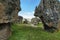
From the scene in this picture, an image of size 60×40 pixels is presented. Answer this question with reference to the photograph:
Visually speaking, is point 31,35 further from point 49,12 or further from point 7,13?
point 49,12

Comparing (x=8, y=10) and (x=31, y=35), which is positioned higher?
(x=8, y=10)

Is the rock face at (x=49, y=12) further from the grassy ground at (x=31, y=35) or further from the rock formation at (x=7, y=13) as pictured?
the rock formation at (x=7, y=13)

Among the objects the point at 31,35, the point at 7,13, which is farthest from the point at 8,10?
the point at 31,35

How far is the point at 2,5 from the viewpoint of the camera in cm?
1889

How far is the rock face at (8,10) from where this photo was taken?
18864 mm

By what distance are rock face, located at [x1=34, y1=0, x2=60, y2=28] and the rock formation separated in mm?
3962

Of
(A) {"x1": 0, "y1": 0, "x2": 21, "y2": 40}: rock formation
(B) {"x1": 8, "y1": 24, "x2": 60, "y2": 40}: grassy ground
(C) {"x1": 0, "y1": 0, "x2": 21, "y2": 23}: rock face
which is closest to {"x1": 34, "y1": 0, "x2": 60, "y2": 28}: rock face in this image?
(B) {"x1": 8, "y1": 24, "x2": 60, "y2": 40}: grassy ground

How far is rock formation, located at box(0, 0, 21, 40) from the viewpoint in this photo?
18906mm

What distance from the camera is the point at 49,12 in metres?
23.7

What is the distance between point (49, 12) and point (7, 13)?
19.9 feet

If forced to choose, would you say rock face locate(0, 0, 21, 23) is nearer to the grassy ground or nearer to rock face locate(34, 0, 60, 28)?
the grassy ground

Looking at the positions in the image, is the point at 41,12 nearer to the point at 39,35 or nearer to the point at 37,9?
the point at 37,9

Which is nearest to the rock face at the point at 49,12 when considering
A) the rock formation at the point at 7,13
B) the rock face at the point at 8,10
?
the rock face at the point at 8,10

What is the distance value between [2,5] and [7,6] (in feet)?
A: 1.96
